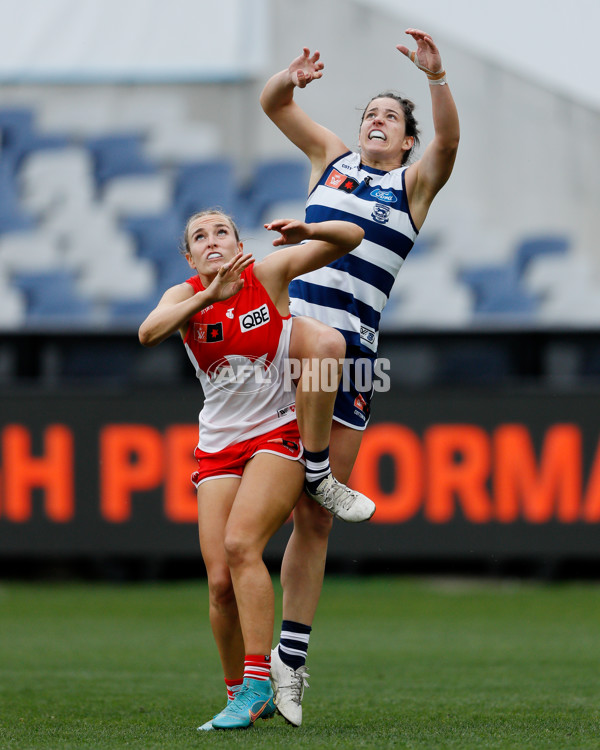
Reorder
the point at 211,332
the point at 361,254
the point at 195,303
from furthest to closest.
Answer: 1. the point at 361,254
2. the point at 211,332
3. the point at 195,303

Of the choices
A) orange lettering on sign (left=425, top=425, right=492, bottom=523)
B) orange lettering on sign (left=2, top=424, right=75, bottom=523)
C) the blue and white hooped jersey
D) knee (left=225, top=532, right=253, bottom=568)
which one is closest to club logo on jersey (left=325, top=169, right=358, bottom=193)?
the blue and white hooped jersey

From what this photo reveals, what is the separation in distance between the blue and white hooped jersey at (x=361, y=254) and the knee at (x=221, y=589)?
1.03 meters

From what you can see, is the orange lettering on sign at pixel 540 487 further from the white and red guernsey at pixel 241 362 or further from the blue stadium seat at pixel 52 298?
the white and red guernsey at pixel 241 362

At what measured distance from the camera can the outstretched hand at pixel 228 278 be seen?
3982 millimetres

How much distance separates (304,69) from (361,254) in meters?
0.75

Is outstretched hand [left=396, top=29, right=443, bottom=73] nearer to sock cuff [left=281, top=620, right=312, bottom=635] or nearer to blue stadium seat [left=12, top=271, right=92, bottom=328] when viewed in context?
sock cuff [left=281, top=620, right=312, bottom=635]

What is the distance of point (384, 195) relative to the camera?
4.61 meters

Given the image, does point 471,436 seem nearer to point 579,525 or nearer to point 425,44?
point 579,525

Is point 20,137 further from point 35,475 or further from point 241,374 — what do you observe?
point 241,374

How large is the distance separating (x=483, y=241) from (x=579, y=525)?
3606mm

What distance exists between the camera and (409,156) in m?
4.86

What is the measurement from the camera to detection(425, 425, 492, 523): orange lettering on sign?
32.8 feet

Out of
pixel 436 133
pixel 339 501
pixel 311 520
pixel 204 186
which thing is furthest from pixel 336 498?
pixel 204 186

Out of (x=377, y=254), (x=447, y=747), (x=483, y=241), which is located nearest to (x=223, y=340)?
(x=377, y=254)
